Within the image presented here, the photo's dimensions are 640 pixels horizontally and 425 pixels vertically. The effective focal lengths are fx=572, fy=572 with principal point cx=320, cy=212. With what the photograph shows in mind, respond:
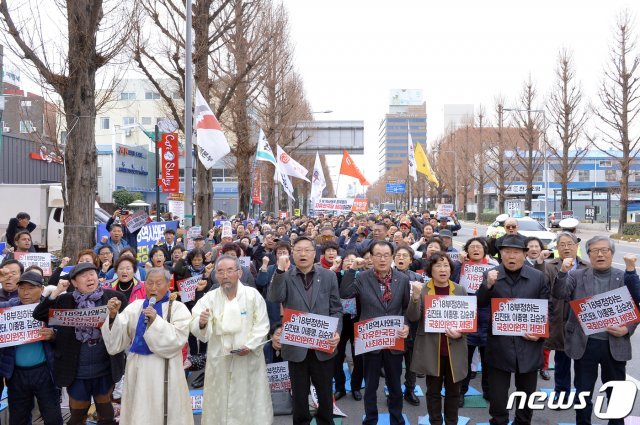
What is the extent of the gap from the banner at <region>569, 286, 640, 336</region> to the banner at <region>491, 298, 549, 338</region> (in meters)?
0.36

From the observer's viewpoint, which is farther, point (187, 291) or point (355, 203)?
point (355, 203)

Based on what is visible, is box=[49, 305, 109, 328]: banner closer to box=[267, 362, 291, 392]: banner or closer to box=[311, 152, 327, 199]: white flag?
box=[267, 362, 291, 392]: banner

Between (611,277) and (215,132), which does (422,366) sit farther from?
(215,132)

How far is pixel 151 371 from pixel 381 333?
2.10 m

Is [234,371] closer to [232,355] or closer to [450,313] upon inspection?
[232,355]

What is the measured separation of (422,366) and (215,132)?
8831 mm

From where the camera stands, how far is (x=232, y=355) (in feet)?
16.8

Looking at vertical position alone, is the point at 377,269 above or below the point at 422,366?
above

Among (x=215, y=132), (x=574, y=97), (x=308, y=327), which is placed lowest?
(x=308, y=327)

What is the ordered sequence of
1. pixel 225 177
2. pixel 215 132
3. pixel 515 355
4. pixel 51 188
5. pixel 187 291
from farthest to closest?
1. pixel 225 177
2. pixel 51 188
3. pixel 215 132
4. pixel 187 291
5. pixel 515 355

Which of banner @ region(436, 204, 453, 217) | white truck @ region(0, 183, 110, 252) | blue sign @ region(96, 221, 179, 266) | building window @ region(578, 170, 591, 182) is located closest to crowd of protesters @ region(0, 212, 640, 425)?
blue sign @ region(96, 221, 179, 266)

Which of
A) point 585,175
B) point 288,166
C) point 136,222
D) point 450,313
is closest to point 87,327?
point 450,313

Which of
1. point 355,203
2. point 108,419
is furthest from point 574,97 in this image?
point 108,419

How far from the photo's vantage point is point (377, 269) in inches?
220
